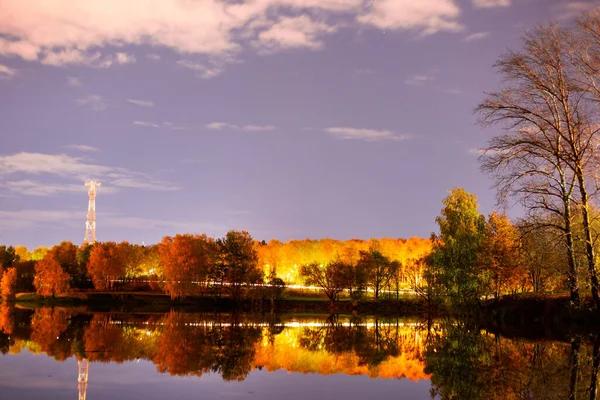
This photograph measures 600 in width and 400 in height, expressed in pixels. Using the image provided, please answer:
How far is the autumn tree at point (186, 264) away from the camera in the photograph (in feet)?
271

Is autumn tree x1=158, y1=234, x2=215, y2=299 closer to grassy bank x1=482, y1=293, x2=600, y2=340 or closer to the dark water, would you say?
grassy bank x1=482, y1=293, x2=600, y2=340

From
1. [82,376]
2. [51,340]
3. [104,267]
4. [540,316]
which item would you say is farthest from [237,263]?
[82,376]

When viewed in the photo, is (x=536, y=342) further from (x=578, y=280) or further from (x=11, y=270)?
(x=11, y=270)

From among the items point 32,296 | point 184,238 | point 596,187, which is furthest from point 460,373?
point 32,296

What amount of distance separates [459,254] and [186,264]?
45.8m

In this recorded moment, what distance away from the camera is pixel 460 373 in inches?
783

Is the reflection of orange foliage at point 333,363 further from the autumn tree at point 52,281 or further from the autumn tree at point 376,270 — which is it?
the autumn tree at point 52,281

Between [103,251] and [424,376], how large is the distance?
3639 inches

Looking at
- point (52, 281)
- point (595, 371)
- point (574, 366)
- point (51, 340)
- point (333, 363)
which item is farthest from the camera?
point (52, 281)

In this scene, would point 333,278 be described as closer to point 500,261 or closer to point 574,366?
point 500,261

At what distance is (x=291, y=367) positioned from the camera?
75.4ft

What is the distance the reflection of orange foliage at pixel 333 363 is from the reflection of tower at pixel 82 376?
6683 millimetres

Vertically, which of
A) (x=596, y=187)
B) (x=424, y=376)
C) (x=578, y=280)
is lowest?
(x=424, y=376)

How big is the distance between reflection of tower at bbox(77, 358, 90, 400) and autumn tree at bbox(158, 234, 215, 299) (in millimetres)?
59778
